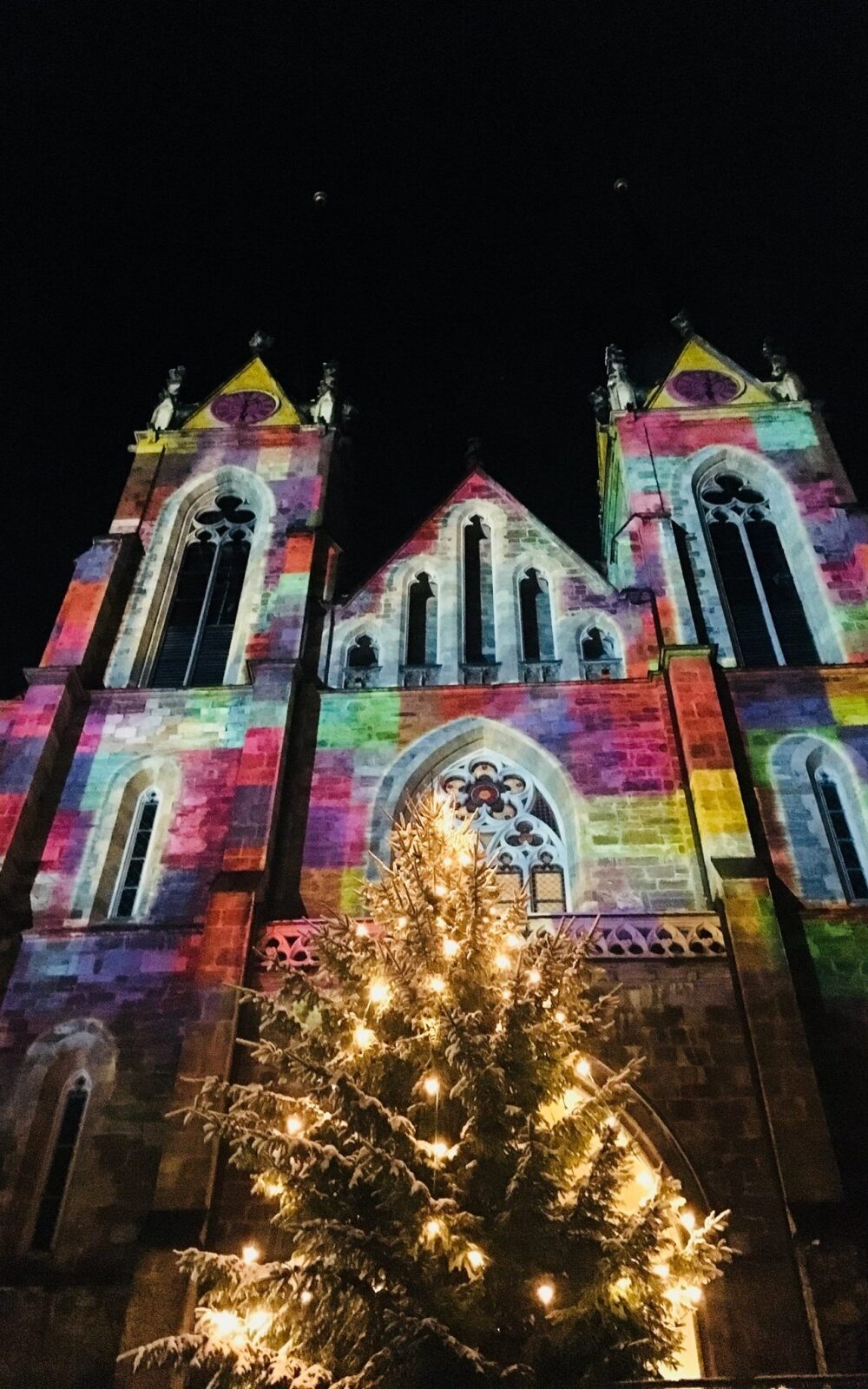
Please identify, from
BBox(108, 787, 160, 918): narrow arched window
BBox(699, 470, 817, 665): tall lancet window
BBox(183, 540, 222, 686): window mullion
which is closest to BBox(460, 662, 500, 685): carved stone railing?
BBox(699, 470, 817, 665): tall lancet window

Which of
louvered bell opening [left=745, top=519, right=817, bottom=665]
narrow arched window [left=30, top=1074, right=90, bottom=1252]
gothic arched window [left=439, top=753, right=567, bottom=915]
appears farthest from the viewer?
louvered bell opening [left=745, top=519, right=817, bottom=665]

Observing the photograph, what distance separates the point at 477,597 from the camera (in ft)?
61.2

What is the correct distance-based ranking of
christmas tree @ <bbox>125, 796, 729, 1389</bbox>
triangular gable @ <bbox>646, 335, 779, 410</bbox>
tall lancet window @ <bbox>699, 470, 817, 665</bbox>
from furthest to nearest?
triangular gable @ <bbox>646, 335, 779, 410</bbox>
tall lancet window @ <bbox>699, 470, 817, 665</bbox>
christmas tree @ <bbox>125, 796, 729, 1389</bbox>

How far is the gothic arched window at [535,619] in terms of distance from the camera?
17.3m

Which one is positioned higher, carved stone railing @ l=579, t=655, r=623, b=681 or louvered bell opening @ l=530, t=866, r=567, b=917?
carved stone railing @ l=579, t=655, r=623, b=681

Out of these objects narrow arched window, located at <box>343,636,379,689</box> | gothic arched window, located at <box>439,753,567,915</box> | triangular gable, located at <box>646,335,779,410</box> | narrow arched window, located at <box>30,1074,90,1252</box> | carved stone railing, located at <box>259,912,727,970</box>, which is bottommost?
narrow arched window, located at <box>30,1074,90,1252</box>

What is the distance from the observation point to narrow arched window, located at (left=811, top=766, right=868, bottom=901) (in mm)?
13477

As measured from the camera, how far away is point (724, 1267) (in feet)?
31.5

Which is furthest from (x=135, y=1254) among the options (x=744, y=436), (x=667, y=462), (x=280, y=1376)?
(x=744, y=436)

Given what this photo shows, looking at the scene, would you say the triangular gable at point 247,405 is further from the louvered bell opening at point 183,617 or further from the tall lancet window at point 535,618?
the tall lancet window at point 535,618

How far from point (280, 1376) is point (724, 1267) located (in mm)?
4732

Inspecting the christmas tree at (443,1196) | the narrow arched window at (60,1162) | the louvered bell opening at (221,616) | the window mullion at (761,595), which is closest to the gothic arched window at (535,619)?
the window mullion at (761,595)

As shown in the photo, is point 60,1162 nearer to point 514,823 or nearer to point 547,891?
point 547,891

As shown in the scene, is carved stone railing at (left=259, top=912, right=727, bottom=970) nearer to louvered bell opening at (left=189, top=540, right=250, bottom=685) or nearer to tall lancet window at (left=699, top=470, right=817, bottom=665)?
tall lancet window at (left=699, top=470, right=817, bottom=665)
